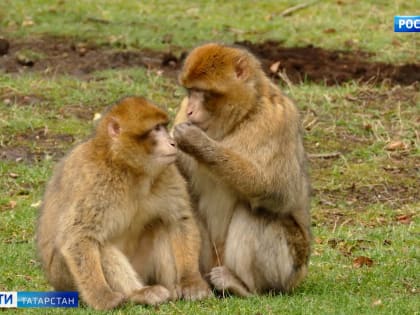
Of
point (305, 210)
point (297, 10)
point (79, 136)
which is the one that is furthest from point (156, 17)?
point (305, 210)

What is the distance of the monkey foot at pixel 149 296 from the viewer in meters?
6.71

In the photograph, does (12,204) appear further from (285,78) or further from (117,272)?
(285,78)

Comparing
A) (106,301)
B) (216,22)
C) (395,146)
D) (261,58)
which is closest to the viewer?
(106,301)

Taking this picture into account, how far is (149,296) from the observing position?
22.1ft

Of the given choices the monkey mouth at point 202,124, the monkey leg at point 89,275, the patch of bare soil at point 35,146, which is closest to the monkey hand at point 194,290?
the monkey leg at point 89,275

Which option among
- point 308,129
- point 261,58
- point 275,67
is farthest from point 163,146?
point 261,58

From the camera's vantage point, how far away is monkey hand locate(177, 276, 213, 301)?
6910 millimetres

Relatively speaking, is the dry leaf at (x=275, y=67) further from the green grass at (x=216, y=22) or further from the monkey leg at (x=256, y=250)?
the monkey leg at (x=256, y=250)

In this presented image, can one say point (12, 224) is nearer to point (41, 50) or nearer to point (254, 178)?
point (254, 178)

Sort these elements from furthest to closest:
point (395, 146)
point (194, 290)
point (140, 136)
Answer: point (395, 146), point (194, 290), point (140, 136)

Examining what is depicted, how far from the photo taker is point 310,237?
754cm

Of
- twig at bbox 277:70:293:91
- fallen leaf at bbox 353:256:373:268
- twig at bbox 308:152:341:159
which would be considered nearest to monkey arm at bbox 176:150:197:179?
fallen leaf at bbox 353:256:373:268

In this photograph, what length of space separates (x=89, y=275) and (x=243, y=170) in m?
1.15

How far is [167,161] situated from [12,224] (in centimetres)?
292
